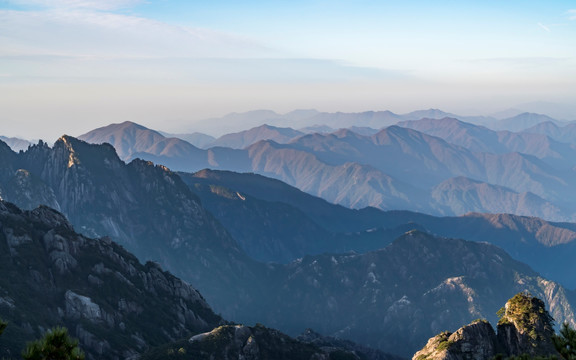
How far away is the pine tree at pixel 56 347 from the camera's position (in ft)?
178

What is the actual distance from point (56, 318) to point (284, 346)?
2908 inches

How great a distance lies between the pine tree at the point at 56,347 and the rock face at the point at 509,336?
94.5 meters

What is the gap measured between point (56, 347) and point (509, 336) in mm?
105120

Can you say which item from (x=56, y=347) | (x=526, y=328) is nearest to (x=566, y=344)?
(x=56, y=347)

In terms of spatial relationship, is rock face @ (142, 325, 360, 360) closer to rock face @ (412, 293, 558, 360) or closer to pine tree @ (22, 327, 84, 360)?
rock face @ (412, 293, 558, 360)

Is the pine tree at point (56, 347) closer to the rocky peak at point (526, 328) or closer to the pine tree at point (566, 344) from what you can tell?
the pine tree at point (566, 344)

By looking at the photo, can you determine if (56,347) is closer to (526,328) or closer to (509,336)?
(526,328)

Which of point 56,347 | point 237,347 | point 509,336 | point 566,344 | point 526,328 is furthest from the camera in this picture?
point 237,347

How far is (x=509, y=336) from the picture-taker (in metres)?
133

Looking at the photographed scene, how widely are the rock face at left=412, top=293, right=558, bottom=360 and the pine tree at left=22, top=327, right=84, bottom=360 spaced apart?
9449 cm

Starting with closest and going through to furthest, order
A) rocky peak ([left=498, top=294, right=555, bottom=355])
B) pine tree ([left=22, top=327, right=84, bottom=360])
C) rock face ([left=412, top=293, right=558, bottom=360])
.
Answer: pine tree ([left=22, top=327, right=84, bottom=360]), rocky peak ([left=498, top=294, right=555, bottom=355]), rock face ([left=412, top=293, right=558, bottom=360])

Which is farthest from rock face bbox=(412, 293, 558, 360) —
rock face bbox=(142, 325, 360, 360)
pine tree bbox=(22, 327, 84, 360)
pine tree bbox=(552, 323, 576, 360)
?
pine tree bbox=(22, 327, 84, 360)

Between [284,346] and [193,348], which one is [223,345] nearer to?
[193,348]

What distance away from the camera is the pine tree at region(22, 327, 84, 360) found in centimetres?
5428
